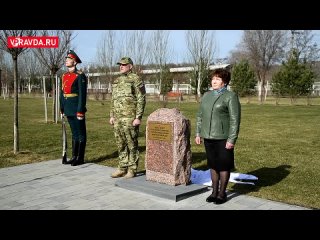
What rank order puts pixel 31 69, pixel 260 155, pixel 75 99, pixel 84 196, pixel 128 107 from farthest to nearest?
pixel 31 69, pixel 260 155, pixel 75 99, pixel 128 107, pixel 84 196

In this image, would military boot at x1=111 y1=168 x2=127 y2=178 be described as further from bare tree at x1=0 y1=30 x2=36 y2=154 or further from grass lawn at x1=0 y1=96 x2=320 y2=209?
bare tree at x1=0 y1=30 x2=36 y2=154

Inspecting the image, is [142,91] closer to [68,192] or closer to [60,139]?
[68,192]

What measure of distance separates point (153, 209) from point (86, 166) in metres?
3.14

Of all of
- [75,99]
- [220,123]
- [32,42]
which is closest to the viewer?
[220,123]

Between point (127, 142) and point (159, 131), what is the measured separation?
2.84 ft

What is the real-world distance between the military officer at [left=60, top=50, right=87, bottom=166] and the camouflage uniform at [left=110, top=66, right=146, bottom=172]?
117 cm

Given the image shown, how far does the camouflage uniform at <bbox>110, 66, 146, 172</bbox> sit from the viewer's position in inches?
240

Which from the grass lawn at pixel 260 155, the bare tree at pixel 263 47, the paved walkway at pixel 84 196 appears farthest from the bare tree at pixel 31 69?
the paved walkway at pixel 84 196

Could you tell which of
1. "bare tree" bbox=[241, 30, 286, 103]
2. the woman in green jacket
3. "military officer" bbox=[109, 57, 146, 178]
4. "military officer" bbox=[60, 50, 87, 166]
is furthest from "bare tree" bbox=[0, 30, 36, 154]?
"bare tree" bbox=[241, 30, 286, 103]

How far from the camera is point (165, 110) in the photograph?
18.8 feet

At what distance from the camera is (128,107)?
6094 millimetres

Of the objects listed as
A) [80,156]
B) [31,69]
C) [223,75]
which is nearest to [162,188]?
[223,75]

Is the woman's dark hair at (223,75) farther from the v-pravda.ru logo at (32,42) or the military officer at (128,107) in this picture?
the v-pravda.ru logo at (32,42)

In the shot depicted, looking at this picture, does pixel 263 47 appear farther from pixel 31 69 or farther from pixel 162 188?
pixel 162 188
